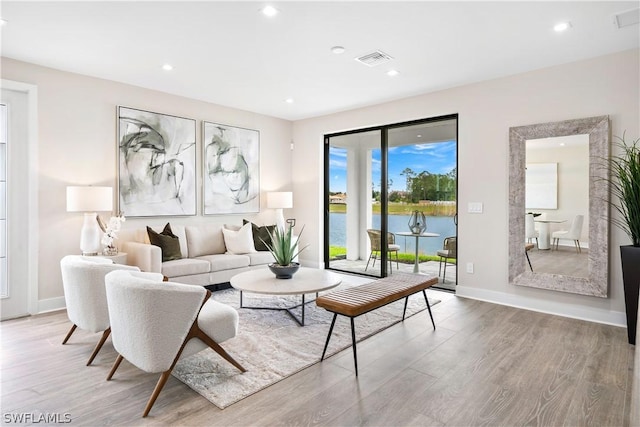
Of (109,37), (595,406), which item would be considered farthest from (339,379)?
(109,37)

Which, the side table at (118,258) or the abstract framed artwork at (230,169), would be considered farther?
the abstract framed artwork at (230,169)

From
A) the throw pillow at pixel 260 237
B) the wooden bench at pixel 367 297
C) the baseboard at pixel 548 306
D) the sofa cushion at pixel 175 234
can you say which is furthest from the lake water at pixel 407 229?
the sofa cushion at pixel 175 234

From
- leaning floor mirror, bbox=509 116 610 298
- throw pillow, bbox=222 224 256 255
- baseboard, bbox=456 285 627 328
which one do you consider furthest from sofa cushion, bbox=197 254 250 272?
leaning floor mirror, bbox=509 116 610 298

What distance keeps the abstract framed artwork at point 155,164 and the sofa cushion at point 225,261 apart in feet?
2.85

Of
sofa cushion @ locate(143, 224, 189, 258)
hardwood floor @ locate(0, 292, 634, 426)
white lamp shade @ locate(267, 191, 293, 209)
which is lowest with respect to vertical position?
hardwood floor @ locate(0, 292, 634, 426)

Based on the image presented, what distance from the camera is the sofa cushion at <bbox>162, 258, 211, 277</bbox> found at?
14.0 feet

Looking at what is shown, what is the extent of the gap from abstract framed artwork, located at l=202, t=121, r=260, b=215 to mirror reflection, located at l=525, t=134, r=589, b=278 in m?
4.05

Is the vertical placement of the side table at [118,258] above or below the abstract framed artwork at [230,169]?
below

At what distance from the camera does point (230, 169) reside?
5.77 meters

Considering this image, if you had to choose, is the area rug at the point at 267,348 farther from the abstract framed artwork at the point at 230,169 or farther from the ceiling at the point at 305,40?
the ceiling at the point at 305,40

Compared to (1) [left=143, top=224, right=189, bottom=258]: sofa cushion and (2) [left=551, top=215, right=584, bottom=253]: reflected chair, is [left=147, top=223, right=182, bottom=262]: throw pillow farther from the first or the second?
(2) [left=551, top=215, right=584, bottom=253]: reflected chair

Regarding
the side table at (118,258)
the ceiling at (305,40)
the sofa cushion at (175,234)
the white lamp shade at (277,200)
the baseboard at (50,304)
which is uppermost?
the ceiling at (305,40)

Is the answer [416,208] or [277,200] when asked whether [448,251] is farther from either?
[277,200]

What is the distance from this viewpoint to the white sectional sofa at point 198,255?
13.7 feet
